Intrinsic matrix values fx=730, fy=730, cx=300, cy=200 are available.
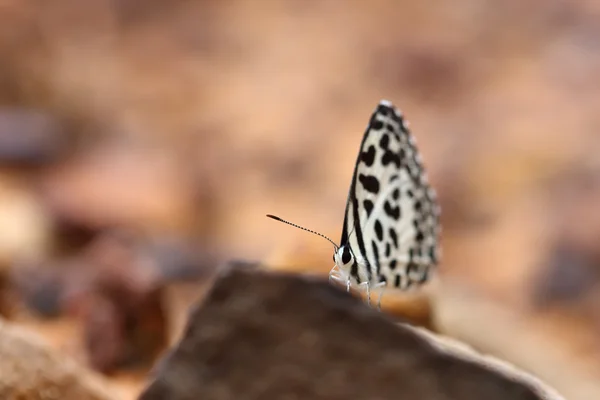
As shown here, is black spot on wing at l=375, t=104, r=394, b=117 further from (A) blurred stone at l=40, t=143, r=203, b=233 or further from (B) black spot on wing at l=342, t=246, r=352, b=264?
A: (A) blurred stone at l=40, t=143, r=203, b=233

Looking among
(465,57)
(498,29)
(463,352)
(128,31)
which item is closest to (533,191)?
(465,57)

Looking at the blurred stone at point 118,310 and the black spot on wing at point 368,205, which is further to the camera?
the blurred stone at point 118,310

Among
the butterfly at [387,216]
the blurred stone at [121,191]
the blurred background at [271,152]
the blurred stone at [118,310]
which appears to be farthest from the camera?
the blurred stone at [121,191]

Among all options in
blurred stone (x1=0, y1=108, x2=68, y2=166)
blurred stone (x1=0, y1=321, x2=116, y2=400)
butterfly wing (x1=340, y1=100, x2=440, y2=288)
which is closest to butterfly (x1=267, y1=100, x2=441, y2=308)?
butterfly wing (x1=340, y1=100, x2=440, y2=288)

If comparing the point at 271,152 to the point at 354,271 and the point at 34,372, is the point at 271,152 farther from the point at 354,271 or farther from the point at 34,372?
the point at 354,271

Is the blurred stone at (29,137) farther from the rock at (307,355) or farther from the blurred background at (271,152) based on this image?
the rock at (307,355)

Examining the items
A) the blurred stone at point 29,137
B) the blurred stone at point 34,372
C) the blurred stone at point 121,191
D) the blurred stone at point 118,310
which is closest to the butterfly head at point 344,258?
the blurred stone at point 34,372

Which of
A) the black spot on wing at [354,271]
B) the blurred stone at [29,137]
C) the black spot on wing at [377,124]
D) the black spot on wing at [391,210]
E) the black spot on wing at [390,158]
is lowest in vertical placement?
the blurred stone at [29,137]

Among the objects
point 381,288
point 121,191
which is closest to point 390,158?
point 381,288

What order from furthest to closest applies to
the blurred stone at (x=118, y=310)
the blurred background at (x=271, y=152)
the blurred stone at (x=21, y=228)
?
the blurred stone at (x=21, y=228) < the blurred background at (x=271, y=152) < the blurred stone at (x=118, y=310)
